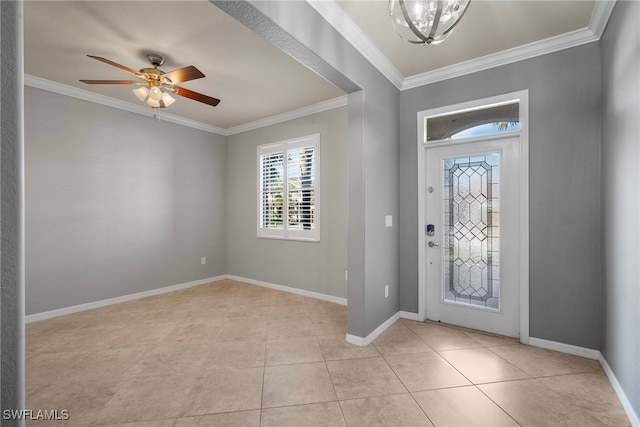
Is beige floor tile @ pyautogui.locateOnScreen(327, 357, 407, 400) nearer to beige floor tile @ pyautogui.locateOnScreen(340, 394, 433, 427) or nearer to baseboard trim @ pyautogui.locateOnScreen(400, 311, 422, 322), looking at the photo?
beige floor tile @ pyautogui.locateOnScreen(340, 394, 433, 427)

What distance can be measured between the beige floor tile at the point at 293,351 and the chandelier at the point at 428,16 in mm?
2386

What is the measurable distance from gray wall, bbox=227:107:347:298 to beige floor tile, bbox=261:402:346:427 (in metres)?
2.09

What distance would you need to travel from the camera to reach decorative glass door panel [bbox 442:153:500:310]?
286 cm

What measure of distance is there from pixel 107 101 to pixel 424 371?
15.9 ft

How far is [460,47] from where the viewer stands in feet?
8.72

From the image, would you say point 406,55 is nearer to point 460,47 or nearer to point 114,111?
point 460,47

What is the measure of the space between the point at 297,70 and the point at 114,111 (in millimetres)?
2732

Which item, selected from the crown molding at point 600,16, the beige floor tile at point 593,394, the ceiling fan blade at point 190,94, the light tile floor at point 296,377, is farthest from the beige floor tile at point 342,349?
the crown molding at point 600,16

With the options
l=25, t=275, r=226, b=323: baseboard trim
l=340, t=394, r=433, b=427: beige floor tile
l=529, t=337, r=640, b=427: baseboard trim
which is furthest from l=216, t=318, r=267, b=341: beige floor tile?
l=529, t=337, r=640, b=427: baseboard trim

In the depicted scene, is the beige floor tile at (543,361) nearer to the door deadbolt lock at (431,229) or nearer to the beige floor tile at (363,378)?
the beige floor tile at (363,378)

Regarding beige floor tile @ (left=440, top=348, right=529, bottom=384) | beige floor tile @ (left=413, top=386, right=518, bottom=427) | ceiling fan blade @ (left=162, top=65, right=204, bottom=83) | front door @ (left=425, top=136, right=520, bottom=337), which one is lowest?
beige floor tile @ (left=413, top=386, right=518, bottom=427)

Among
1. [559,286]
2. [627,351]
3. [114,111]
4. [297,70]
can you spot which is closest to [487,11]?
[297,70]

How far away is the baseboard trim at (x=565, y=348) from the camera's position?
2.39m

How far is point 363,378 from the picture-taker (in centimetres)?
214
